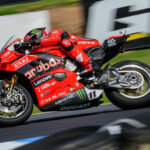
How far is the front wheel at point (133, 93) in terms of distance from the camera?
19.5 feet

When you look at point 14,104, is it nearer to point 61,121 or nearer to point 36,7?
point 61,121

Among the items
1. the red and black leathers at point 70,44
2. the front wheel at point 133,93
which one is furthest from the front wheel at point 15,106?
the front wheel at point 133,93

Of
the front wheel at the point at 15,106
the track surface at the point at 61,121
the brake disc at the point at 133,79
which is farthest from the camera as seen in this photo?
Result: the brake disc at the point at 133,79

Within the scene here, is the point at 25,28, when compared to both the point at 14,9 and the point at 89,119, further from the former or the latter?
the point at 89,119

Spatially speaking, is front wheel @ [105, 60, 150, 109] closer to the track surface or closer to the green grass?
the track surface

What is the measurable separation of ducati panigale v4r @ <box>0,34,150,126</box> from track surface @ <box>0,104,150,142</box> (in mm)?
171

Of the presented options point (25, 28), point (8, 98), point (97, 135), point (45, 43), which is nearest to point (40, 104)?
point (8, 98)

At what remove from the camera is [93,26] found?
10.3 m

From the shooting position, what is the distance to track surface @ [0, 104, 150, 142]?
17.8ft

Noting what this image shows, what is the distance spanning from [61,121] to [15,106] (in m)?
0.73

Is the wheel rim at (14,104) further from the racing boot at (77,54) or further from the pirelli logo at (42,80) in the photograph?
the racing boot at (77,54)

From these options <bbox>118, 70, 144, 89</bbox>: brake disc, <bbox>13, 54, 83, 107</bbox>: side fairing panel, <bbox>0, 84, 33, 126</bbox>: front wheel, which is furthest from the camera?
<bbox>13, 54, 83, 107</bbox>: side fairing panel

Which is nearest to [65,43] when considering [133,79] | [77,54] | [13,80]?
[77,54]

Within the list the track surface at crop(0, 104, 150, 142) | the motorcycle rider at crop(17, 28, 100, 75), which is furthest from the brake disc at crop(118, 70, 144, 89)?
the motorcycle rider at crop(17, 28, 100, 75)
